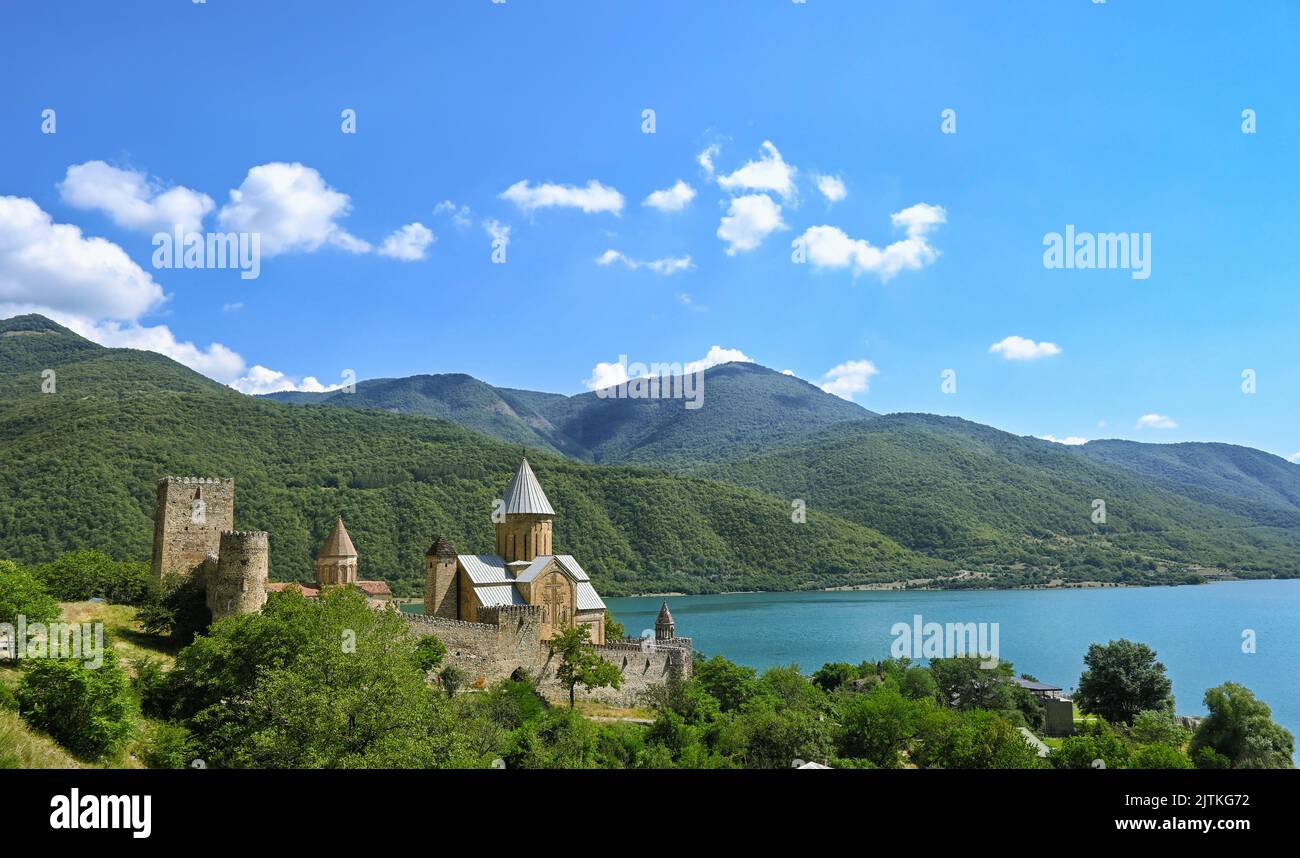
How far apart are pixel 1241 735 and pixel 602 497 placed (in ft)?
296

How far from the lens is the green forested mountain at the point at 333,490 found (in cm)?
5922

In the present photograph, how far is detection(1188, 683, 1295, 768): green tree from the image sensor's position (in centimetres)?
2655

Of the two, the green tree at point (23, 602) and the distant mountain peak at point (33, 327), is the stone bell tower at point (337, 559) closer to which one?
the green tree at point (23, 602)

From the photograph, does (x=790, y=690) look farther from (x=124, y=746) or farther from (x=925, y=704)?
(x=124, y=746)

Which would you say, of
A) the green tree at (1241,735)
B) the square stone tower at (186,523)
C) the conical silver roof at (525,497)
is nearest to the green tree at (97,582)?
the square stone tower at (186,523)

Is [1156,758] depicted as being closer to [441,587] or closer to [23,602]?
[441,587]

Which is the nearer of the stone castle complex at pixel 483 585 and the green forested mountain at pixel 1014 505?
the stone castle complex at pixel 483 585

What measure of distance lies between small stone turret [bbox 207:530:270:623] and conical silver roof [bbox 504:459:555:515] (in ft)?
35.6

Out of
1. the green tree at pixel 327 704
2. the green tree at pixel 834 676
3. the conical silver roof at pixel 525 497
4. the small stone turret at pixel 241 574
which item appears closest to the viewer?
the green tree at pixel 327 704

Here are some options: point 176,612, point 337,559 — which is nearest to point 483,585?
point 337,559

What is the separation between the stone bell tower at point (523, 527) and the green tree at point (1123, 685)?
25.2m

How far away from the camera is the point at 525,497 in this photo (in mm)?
30469
